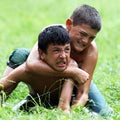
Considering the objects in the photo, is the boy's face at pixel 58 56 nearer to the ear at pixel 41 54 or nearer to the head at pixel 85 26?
the ear at pixel 41 54

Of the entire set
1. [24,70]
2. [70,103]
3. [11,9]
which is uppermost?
[24,70]

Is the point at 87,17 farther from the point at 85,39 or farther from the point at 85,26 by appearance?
the point at 85,39

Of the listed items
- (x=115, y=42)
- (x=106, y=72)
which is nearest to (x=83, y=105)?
(x=106, y=72)

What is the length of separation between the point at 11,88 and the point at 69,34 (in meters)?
0.77

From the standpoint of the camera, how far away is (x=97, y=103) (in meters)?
5.96

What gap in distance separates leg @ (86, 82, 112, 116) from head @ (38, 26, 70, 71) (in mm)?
580

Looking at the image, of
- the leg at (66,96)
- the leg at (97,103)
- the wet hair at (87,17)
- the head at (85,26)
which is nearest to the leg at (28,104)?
the leg at (66,96)

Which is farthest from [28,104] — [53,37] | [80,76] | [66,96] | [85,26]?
[85,26]

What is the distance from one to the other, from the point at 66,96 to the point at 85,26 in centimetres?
73

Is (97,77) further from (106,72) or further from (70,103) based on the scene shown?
(70,103)

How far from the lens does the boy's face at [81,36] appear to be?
5691 millimetres

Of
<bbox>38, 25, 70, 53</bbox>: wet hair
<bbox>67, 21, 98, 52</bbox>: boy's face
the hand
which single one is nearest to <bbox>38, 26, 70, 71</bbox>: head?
<bbox>38, 25, 70, 53</bbox>: wet hair

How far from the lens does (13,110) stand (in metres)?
5.35

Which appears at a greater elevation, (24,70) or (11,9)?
(24,70)
